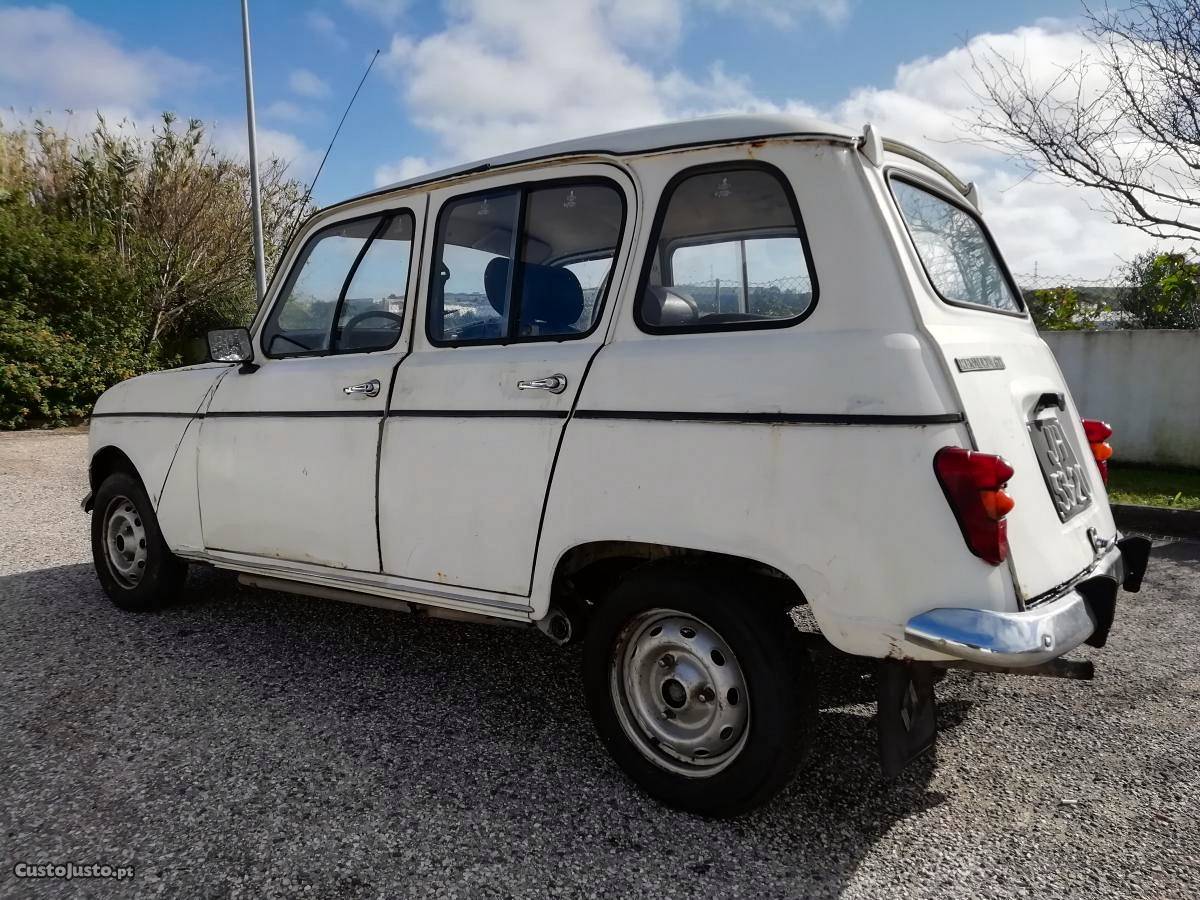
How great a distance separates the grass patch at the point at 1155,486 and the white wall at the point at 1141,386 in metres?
0.24

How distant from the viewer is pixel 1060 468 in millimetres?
2754

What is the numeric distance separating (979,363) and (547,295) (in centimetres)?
153

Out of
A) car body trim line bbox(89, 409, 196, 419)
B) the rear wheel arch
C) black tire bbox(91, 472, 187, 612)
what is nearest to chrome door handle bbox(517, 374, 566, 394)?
the rear wheel arch

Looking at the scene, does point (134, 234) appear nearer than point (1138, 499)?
No

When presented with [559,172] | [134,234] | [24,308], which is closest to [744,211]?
[559,172]

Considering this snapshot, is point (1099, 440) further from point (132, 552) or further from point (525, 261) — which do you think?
point (132, 552)

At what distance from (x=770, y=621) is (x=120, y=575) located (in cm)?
402

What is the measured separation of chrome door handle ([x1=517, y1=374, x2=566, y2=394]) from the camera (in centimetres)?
284

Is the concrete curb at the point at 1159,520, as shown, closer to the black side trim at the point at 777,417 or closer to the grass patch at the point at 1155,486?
the grass patch at the point at 1155,486

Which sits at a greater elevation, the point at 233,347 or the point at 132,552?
the point at 233,347

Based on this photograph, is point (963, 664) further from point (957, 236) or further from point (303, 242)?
point (303, 242)

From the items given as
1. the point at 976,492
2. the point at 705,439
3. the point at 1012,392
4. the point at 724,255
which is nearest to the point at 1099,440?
the point at 1012,392

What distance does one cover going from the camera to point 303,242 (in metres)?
4.03

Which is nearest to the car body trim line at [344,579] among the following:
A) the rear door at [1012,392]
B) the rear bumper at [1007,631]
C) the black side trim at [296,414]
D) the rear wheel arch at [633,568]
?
the rear wheel arch at [633,568]
